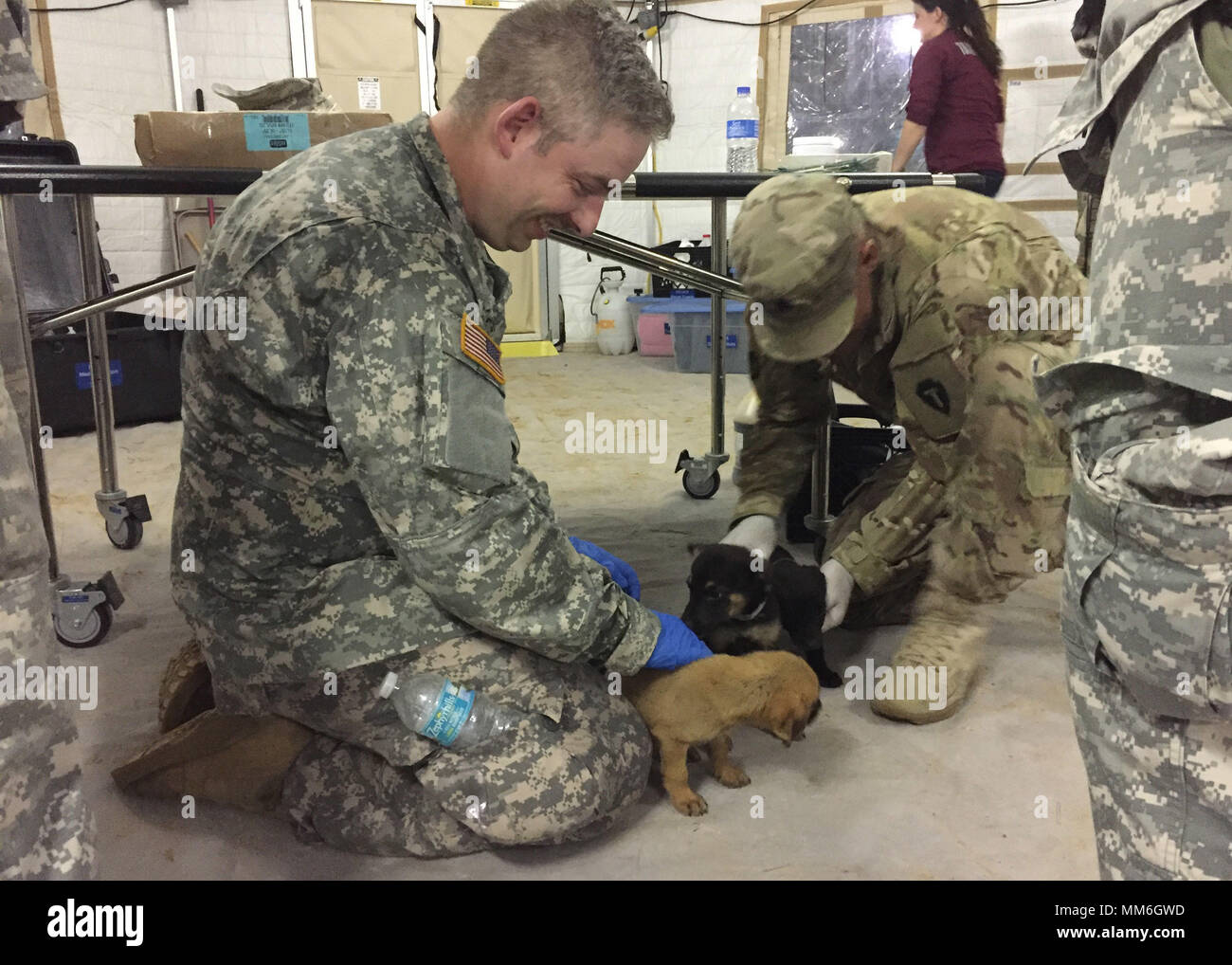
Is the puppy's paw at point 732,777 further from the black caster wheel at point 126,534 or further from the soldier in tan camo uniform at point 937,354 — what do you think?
the black caster wheel at point 126,534

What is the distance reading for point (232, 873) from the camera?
1.14m

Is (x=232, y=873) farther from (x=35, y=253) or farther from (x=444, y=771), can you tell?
(x=35, y=253)

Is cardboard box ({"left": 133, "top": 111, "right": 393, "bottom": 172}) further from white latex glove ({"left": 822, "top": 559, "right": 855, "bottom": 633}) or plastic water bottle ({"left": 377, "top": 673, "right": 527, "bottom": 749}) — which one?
white latex glove ({"left": 822, "top": 559, "right": 855, "bottom": 633})

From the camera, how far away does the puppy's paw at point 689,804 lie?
125 cm

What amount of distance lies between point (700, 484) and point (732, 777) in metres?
1.43

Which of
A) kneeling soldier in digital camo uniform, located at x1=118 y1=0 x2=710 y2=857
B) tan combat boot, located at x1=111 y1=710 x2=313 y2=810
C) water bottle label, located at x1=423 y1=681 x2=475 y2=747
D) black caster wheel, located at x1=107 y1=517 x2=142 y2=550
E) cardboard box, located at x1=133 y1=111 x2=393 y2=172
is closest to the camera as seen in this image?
kneeling soldier in digital camo uniform, located at x1=118 y1=0 x2=710 y2=857

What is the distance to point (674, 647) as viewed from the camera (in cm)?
128

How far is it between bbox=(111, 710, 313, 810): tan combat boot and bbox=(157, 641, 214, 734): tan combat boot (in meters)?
0.09

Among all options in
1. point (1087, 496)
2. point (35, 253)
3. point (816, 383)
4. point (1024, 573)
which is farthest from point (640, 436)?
point (1087, 496)

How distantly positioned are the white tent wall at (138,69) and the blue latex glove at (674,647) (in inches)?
159

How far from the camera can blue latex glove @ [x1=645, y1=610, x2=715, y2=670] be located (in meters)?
1.28

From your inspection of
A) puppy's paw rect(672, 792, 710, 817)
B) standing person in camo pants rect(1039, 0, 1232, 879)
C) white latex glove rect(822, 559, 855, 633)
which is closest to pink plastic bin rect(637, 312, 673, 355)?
white latex glove rect(822, 559, 855, 633)

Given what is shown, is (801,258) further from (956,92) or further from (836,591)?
(956,92)

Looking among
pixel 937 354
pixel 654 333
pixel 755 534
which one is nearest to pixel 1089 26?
pixel 937 354
